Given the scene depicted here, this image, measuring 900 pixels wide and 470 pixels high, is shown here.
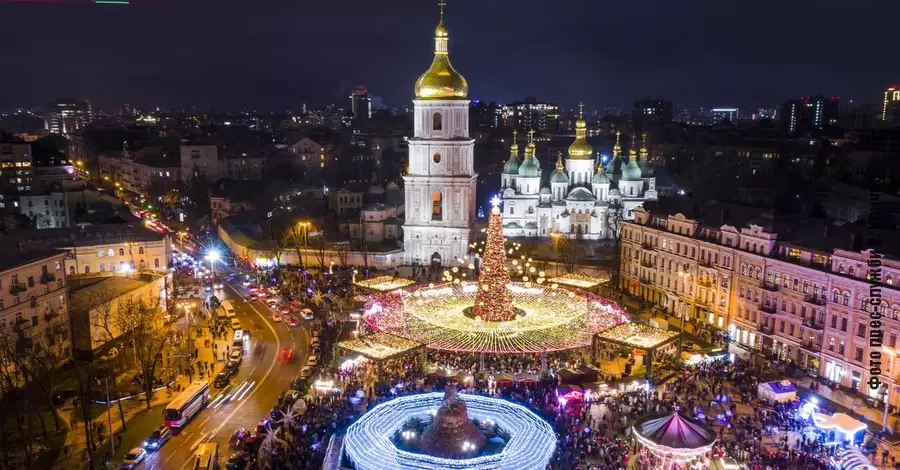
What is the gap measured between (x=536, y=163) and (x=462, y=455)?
4321 cm

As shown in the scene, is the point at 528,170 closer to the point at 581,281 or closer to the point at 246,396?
the point at 581,281

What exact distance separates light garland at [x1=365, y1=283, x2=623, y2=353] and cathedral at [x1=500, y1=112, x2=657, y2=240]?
1998 cm

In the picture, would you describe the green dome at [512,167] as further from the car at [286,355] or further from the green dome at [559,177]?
the car at [286,355]

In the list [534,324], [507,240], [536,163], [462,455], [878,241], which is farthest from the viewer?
[536,163]

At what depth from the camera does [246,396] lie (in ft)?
116

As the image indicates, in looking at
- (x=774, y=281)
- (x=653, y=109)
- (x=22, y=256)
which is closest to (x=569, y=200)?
(x=774, y=281)

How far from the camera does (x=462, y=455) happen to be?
26750 mm

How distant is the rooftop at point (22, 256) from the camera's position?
37625mm

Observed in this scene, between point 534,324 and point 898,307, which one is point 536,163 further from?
point 898,307

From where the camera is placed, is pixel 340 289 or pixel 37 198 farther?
pixel 37 198

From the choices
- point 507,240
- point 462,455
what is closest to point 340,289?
point 507,240

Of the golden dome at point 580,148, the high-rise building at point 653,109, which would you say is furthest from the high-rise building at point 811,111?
the golden dome at point 580,148

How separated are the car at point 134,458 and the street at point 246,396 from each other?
346 millimetres

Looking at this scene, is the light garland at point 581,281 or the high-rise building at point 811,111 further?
the high-rise building at point 811,111
